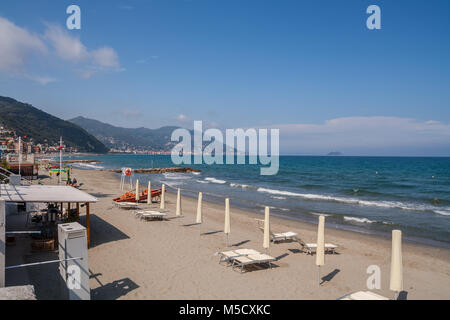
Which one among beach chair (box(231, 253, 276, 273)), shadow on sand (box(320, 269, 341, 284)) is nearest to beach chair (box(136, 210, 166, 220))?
beach chair (box(231, 253, 276, 273))

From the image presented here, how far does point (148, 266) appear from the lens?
8.17 m

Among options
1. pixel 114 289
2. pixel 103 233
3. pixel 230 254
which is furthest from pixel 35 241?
pixel 230 254

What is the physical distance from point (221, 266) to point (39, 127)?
13098 cm

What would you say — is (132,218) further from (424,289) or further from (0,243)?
(424,289)

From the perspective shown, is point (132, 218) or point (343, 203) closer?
point (132, 218)

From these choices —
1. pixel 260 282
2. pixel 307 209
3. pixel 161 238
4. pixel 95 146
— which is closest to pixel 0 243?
pixel 260 282

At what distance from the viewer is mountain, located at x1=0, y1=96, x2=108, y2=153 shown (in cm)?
9738

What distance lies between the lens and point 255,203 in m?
22.9

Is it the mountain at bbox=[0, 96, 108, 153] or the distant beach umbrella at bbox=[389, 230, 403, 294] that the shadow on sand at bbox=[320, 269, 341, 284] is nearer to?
the distant beach umbrella at bbox=[389, 230, 403, 294]

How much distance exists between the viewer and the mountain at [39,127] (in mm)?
97375
